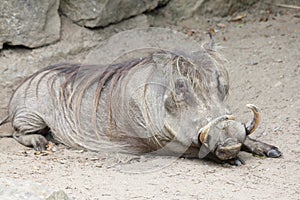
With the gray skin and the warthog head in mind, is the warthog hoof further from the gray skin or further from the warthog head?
the warthog head

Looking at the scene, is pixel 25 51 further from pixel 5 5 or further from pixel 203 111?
pixel 203 111

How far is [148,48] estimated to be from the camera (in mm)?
4945

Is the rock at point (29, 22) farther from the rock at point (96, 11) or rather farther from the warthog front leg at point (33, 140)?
the warthog front leg at point (33, 140)

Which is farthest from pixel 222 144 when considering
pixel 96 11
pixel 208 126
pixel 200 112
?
pixel 96 11

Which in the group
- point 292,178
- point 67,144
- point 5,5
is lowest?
point 67,144

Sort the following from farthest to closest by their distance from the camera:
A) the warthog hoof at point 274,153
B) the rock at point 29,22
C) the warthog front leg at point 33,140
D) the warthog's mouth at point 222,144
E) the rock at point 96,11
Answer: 1. the rock at point 96,11
2. the rock at point 29,22
3. the warthog front leg at point 33,140
4. the warthog hoof at point 274,153
5. the warthog's mouth at point 222,144

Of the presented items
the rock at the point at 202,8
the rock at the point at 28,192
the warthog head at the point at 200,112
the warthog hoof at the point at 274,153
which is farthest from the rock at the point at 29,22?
the rock at the point at 28,192

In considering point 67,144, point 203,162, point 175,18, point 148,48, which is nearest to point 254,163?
point 203,162

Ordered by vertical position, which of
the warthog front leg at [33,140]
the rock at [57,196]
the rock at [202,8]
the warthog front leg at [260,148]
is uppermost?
the rock at [202,8]

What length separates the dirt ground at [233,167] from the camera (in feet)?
10.5

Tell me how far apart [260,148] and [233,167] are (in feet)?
0.71

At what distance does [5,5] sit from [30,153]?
103cm

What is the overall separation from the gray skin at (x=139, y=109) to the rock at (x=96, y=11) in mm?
589

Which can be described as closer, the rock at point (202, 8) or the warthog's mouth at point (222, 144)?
the warthog's mouth at point (222, 144)
